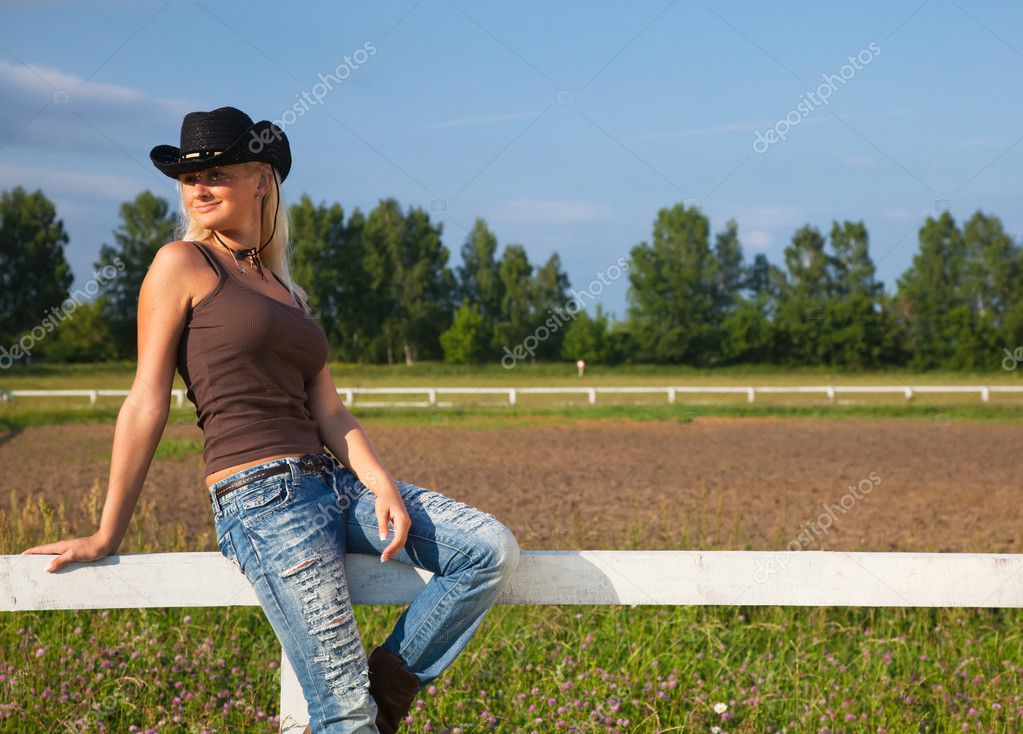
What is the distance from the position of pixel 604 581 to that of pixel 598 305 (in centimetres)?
5352

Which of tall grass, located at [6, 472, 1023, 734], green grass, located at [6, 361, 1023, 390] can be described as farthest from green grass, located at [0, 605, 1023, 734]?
green grass, located at [6, 361, 1023, 390]

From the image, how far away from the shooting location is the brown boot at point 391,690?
1998 millimetres

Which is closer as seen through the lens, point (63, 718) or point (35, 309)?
point (63, 718)

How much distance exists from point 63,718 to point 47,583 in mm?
844

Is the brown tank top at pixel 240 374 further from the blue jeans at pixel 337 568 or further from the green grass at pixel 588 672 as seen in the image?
the green grass at pixel 588 672

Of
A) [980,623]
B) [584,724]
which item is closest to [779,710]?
[584,724]

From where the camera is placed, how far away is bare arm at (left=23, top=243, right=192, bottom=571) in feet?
6.36

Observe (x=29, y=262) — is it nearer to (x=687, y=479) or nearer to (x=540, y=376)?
(x=540, y=376)

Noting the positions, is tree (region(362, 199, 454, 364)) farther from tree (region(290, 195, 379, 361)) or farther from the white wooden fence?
the white wooden fence

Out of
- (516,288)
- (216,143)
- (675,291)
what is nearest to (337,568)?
(216,143)

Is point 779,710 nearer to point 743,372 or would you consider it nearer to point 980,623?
Result: point 980,623

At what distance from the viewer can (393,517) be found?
6.52ft

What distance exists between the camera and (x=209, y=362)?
1.97 meters

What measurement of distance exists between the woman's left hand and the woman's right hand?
60 cm
